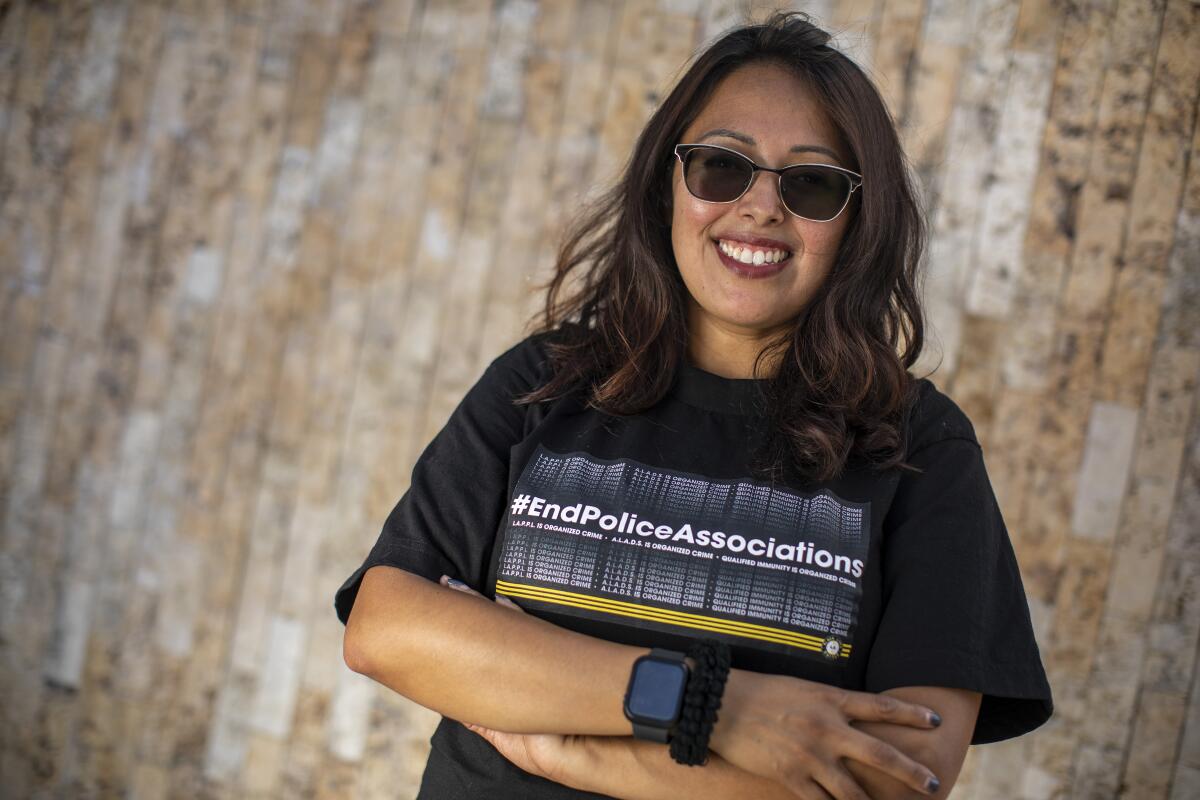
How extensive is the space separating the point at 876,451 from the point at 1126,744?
1769mm

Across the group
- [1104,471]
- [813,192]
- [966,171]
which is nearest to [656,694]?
[813,192]

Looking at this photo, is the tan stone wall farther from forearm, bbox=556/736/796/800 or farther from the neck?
forearm, bbox=556/736/796/800

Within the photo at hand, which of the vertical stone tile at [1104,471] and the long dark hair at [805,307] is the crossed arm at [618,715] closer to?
the long dark hair at [805,307]

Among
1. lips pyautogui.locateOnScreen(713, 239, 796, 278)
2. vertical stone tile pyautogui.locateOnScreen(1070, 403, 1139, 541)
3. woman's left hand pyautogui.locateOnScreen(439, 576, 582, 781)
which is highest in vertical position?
lips pyautogui.locateOnScreen(713, 239, 796, 278)

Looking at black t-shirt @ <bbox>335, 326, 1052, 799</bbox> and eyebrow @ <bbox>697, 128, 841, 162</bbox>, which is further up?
eyebrow @ <bbox>697, 128, 841, 162</bbox>

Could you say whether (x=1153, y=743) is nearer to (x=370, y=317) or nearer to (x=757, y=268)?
(x=757, y=268)

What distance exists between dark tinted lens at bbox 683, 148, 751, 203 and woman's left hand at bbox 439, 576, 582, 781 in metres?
0.77

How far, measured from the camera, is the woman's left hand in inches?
64.1

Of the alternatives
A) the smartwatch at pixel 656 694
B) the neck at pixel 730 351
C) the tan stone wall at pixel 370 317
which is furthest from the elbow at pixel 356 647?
the tan stone wall at pixel 370 317

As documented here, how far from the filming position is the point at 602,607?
1.68m

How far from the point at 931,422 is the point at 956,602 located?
1.07ft

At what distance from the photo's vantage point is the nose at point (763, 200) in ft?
6.09

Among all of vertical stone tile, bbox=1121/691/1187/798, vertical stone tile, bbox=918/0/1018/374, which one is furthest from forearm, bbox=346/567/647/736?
vertical stone tile, bbox=1121/691/1187/798

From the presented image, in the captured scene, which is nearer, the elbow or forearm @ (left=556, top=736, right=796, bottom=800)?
forearm @ (left=556, top=736, right=796, bottom=800)
